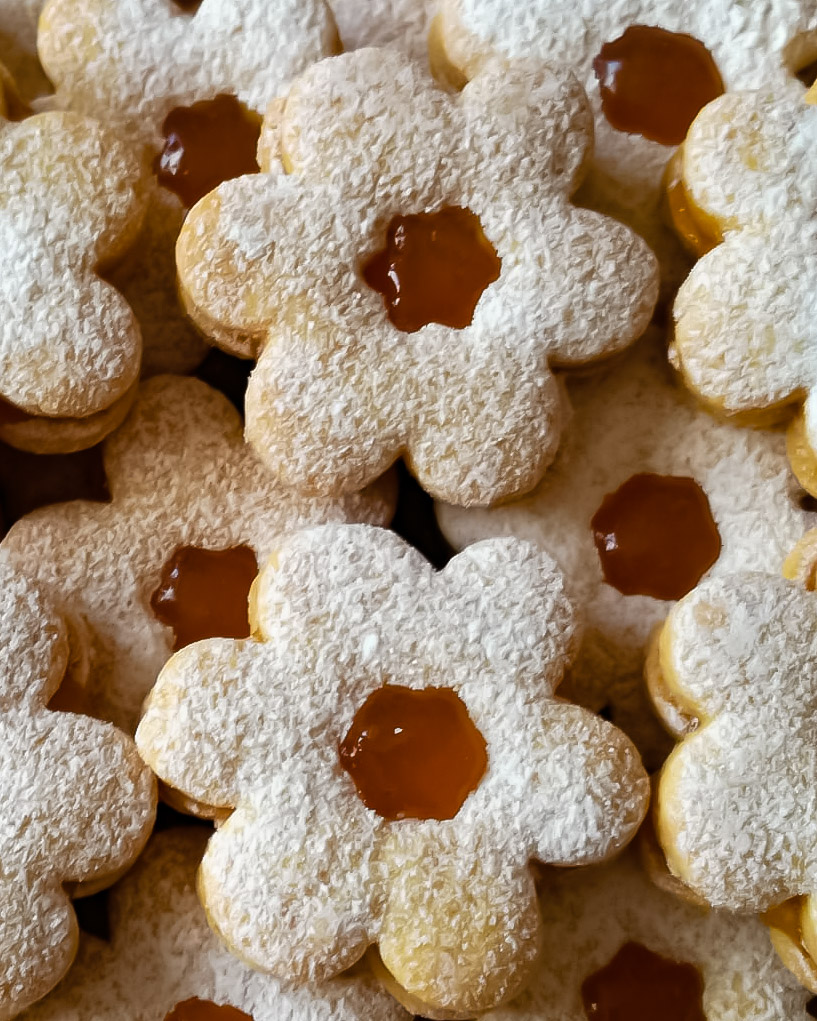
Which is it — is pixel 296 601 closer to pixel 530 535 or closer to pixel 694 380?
pixel 530 535

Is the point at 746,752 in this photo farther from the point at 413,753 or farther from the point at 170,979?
the point at 170,979

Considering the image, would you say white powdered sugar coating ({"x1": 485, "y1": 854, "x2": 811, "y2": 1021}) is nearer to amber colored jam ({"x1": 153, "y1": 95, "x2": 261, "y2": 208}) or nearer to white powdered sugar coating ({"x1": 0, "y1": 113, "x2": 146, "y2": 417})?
white powdered sugar coating ({"x1": 0, "y1": 113, "x2": 146, "y2": 417})

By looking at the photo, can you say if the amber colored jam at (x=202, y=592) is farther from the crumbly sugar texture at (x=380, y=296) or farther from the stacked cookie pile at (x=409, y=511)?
the crumbly sugar texture at (x=380, y=296)

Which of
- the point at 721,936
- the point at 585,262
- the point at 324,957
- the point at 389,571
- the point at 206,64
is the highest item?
the point at 206,64

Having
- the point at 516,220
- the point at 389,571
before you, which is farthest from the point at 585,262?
the point at 389,571

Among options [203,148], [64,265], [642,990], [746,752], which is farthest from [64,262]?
[642,990]

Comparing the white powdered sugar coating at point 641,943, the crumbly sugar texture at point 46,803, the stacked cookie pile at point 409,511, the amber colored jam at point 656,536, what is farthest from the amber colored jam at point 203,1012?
the amber colored jam at point 656,536
